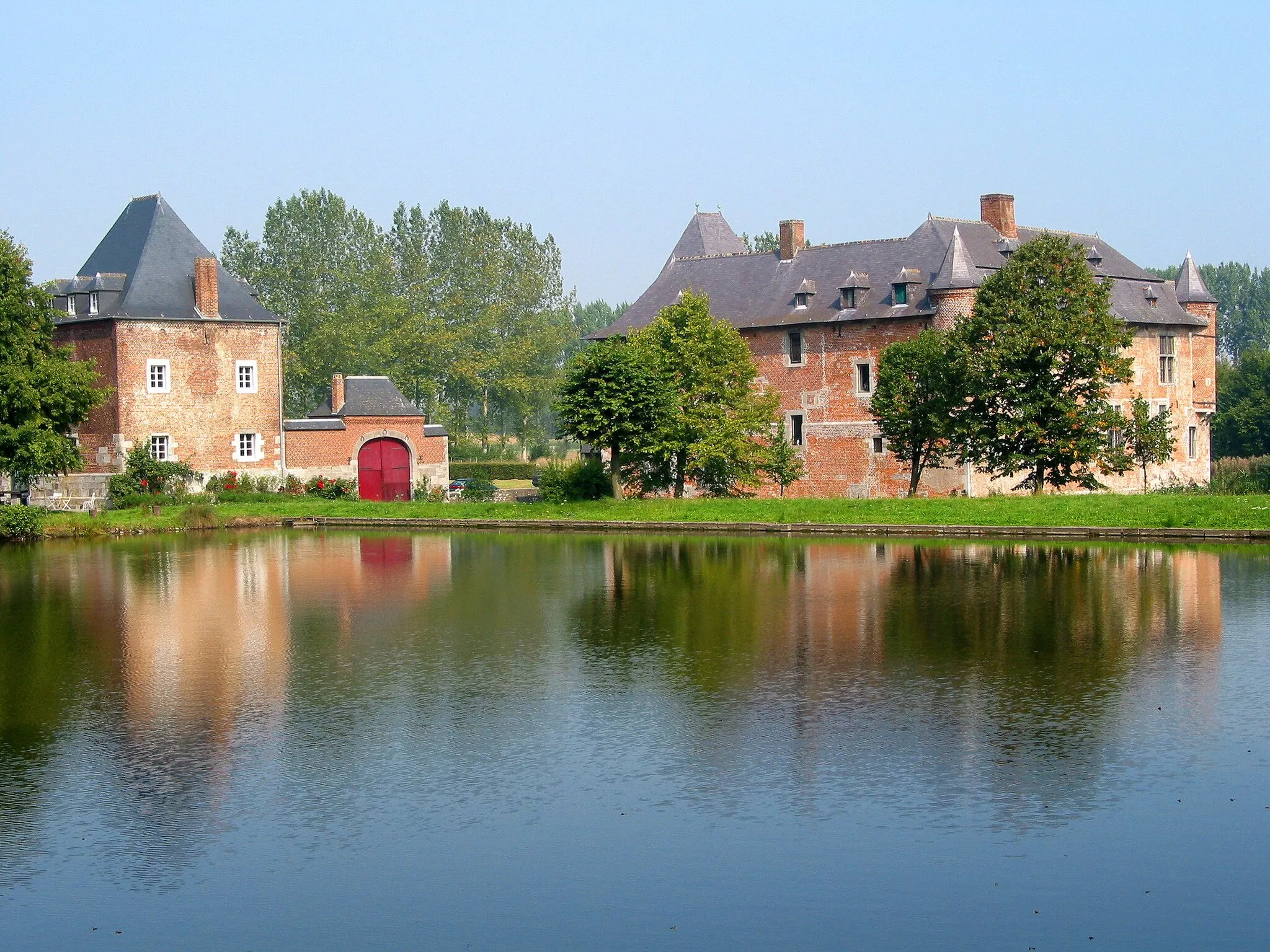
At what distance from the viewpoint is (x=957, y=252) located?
43.6 metres

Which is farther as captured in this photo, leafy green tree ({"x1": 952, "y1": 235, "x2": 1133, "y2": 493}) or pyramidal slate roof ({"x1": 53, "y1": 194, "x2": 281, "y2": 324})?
pyramidal slate roof ({"x1": 53, "y1": 194, "x2": 281, "y2": 324})

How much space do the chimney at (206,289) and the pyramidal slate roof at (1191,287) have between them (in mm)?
32813

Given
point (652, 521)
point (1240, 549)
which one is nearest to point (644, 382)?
point (652, 521)

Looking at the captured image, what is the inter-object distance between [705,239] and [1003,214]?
13.8 metres

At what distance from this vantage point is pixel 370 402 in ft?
160

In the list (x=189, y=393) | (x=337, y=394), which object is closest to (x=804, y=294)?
(x=337, y=394)

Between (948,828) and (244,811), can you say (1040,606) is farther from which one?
(244,811)

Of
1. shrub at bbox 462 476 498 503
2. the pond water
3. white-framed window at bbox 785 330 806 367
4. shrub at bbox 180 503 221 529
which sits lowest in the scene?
the pond water

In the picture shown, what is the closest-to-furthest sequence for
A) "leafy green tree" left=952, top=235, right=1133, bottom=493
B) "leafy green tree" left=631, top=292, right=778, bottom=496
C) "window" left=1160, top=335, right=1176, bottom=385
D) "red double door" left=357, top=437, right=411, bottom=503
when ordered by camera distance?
"leafy green tree" left=952, top=235, right=1133, bottom=493, "leafy green tree" left=631, top=292, right=778, bottom=496, "window" left=1160, top=335, right=1176, bottom=385, "red double door" left=357, top=437, right=411, bottom=503

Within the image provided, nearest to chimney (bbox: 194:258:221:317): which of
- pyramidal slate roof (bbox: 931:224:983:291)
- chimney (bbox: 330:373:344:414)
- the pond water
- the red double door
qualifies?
chimney (bbox: 330:373:344:414)

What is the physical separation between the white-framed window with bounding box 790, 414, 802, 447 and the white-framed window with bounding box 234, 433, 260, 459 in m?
17.7

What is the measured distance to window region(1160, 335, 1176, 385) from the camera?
4849 cm

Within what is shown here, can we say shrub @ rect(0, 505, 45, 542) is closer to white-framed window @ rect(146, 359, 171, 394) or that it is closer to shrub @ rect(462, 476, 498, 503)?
white-framed window @ rect(146, 359, 171, 394)

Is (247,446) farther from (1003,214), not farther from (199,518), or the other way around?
(1003,214)
